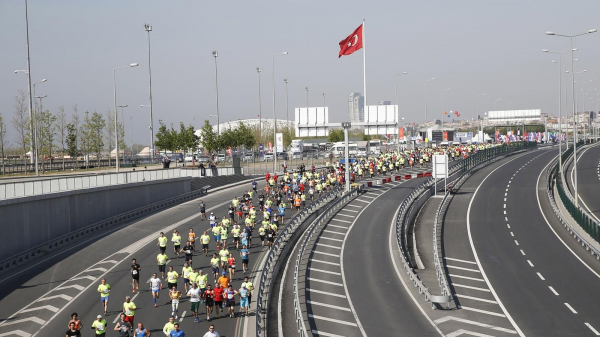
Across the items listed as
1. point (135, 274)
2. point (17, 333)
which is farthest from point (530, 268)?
point (17, 333)

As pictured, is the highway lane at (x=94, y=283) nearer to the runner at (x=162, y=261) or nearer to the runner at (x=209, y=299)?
the runner at (x=209, y=299)

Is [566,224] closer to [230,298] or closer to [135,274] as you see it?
[230,298]

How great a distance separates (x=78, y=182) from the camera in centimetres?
3819

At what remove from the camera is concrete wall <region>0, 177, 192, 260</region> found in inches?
1210

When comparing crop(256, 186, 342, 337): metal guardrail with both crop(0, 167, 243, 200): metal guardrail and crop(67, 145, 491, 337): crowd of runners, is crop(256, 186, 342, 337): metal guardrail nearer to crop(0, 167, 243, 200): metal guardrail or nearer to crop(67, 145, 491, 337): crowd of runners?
crop(67, 145, 491, 337): crowd of runners

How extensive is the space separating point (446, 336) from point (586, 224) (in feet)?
67.3

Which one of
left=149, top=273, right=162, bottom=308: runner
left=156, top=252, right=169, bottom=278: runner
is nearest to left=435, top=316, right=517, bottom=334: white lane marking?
left=149, top=273, right=162, bottom=308: runner

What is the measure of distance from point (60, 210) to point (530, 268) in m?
25.9

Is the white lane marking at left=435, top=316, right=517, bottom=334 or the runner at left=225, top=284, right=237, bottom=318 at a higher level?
the runner at left=225, top=284, right=237, bottom=318

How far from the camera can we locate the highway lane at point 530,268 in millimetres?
22141

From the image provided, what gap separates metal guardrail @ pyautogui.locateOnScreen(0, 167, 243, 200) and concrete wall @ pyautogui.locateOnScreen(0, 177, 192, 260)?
1.41 ft

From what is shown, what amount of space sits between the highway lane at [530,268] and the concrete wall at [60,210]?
2337 cm

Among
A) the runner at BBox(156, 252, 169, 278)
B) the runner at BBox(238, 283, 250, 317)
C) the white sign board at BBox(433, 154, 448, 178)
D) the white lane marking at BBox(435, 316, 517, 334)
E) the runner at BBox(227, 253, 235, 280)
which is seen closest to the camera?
the white lane marking at BBox(435, 316, 517, 334)

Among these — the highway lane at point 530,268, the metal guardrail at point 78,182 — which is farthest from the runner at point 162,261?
the highway lane at point 530,268
